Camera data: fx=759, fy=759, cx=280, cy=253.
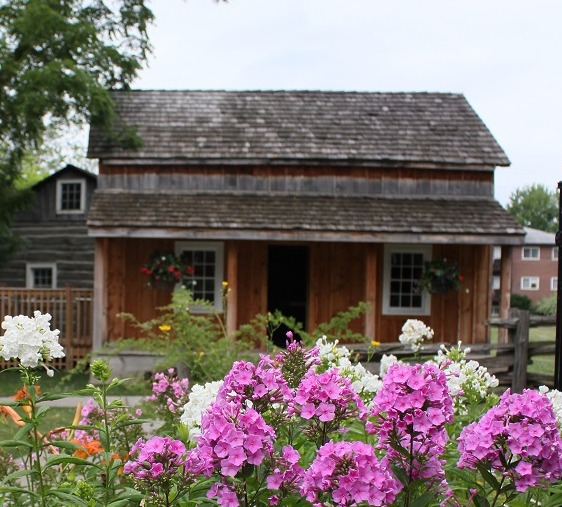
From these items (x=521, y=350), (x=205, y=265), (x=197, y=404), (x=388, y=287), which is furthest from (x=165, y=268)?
(x=197, y=404)

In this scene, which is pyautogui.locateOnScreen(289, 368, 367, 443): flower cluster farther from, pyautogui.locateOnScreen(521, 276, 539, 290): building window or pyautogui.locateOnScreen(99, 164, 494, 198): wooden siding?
pyautogui.locateOnScreen(521, 276, 539, 290): building window

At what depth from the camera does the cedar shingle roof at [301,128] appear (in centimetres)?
1595

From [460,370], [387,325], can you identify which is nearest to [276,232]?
[387,325]

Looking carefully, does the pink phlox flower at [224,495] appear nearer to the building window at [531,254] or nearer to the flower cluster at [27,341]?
the flower cluster at [27,341]

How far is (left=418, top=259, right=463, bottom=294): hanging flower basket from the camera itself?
15.4 metres

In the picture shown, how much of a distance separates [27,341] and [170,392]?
6.10 feet

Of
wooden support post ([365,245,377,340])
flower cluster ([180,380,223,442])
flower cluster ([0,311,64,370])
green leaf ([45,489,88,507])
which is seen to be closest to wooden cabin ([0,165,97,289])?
wooden support post ([365,245,377,340])

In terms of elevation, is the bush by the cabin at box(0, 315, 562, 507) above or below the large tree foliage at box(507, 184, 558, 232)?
below

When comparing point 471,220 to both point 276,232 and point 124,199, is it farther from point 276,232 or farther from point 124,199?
point 124,199

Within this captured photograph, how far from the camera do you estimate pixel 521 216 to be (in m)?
61.6

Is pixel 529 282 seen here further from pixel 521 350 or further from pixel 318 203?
pixel 521 350

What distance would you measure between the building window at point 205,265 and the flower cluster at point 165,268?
700mm

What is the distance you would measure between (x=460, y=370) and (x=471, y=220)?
12063 millimetres

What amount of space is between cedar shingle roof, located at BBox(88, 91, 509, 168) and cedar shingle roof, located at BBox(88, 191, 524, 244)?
2.81ft
